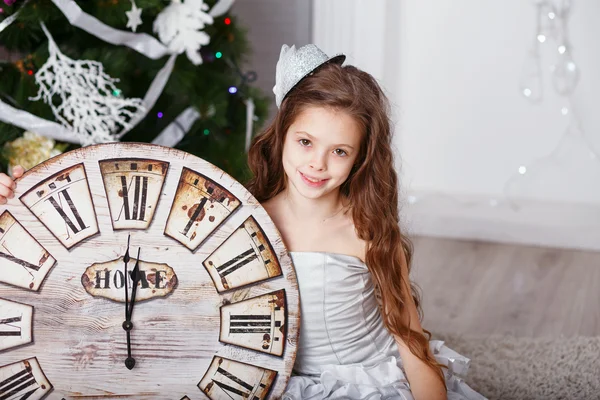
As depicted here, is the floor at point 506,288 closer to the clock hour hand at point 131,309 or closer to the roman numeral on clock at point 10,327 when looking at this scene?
the clock hour hand at point 131,309

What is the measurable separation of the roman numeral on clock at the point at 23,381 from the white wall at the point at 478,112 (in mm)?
2288

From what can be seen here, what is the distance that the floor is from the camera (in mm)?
2613

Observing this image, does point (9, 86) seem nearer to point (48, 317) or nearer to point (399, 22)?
point (48, 317)

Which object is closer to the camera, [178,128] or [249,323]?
[249,323]

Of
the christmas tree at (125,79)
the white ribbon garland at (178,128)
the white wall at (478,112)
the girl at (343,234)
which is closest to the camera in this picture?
the girl at (343,234)

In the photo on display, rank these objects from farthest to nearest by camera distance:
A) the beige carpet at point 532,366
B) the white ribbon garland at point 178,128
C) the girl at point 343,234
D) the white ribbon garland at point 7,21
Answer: the white ribbon garland at point 178,128
the white ribbon garland at point 7,21
the beige carpet at point 532,366
the girl at point 343,234

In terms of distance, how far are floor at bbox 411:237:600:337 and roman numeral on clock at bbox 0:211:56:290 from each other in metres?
1.44

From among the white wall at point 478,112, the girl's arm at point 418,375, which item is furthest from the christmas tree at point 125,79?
the girl's arm at point 418,375

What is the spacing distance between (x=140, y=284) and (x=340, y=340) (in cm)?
41

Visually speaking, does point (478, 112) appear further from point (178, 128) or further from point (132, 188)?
point (132, 188)

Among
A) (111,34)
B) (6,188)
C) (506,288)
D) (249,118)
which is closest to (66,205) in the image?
(6,188)

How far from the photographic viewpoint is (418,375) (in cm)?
156

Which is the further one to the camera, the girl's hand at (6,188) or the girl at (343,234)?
the girl at (343,234)

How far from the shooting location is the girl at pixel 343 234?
1.48m
